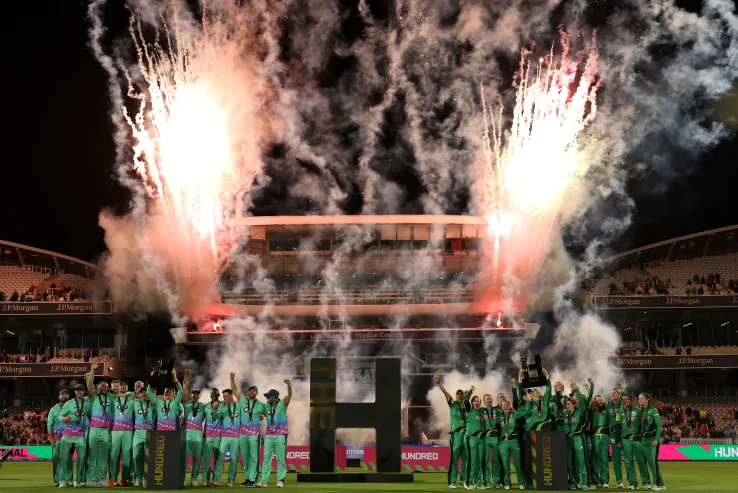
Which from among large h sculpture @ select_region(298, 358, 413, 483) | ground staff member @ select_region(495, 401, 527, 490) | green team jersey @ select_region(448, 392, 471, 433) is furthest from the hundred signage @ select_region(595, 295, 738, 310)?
large h sculpture @ select_region(298, 358, 413, 483)

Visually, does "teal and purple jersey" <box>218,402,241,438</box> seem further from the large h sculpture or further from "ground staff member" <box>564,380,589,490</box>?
"ground staff member" <box>564,380,589,490</box>

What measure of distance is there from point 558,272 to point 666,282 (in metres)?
8.52

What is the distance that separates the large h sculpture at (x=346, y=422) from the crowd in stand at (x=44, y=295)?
37.6m

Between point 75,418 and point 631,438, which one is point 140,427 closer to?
point 75,418

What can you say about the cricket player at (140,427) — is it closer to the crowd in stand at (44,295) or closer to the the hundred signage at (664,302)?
the crowd in stand at (44,295)

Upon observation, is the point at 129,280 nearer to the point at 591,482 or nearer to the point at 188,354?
the point at 188,354

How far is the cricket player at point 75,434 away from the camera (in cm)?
2002

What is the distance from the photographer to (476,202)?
56625mm

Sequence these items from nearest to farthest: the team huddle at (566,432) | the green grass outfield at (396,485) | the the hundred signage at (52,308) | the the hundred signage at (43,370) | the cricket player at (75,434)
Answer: the green grass outfield at (396,485) → the cricket player at (75,434) → the team huddle at (566,432) → the the hundred signage at (43,370) → the the hundred signage at (52,308)

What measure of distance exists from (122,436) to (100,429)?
0.54 m

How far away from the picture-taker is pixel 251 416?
21.2 meters

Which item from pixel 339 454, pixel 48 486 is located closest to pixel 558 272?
pixel 339 454

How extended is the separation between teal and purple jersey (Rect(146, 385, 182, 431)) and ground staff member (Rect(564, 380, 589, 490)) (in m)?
9.25

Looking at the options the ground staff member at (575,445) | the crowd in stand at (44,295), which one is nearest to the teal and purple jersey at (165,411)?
the ground staff member at (575,445)
